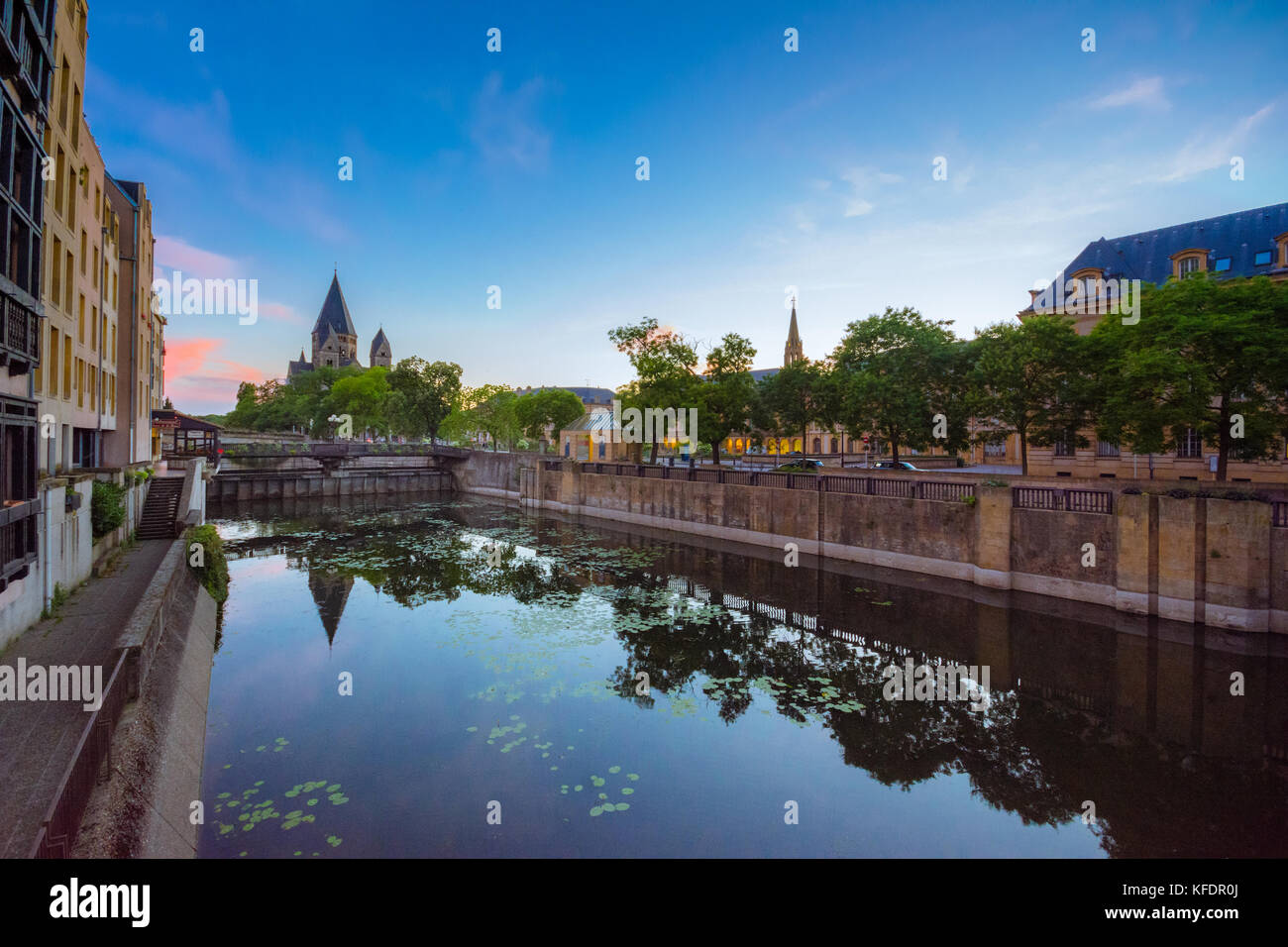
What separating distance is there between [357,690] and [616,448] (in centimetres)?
7051

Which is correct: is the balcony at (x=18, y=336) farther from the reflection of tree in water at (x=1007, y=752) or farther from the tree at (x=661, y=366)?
the tree at (x=661, y=366)

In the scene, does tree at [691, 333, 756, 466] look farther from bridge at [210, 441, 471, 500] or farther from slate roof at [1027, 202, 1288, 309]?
bridge at [210, 441, 471, 500]

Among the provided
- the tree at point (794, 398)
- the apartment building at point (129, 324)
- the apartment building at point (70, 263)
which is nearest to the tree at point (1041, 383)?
the tree at point (794, 398)

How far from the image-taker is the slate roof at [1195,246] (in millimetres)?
44250

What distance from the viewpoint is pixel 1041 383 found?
32500 mm

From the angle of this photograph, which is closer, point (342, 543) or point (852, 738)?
point (852, 738)

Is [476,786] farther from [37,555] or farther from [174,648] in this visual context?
[37,555]

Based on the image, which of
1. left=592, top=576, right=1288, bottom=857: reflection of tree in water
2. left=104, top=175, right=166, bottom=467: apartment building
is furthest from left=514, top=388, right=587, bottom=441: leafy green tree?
left=592, top=576, right=1288, bottom=857: reflection of tree in water

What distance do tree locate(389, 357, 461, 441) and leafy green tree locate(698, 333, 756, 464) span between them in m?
56.9

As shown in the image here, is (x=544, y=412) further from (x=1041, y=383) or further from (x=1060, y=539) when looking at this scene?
(x=1060, y=539)

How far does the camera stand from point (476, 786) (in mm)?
10109

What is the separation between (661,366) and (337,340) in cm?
14904

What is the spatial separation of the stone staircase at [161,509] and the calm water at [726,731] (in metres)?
5.82
